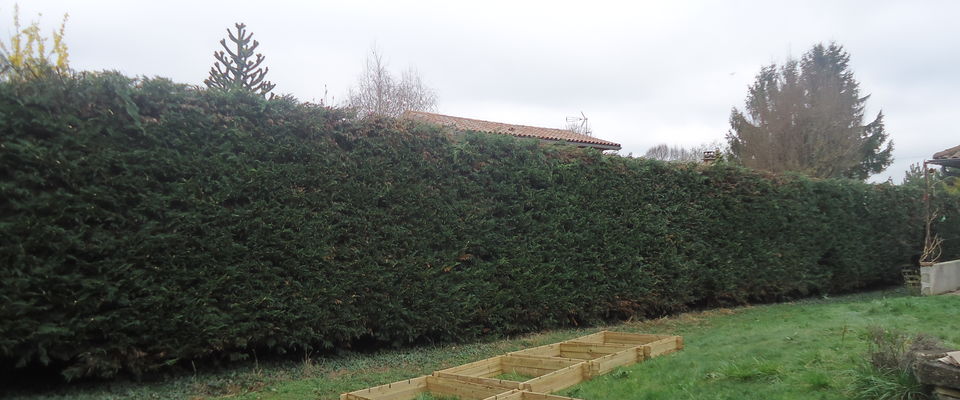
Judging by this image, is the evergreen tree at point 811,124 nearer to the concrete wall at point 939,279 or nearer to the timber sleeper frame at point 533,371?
the concrete wall at point 939,279

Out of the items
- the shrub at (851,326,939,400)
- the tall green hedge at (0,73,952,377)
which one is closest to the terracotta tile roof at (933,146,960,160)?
the tall green hedge at (0,73,952,377)

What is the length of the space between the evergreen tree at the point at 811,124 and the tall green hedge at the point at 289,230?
20.7 metres

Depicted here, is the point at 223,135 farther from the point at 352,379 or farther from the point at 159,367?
the point at 352,379

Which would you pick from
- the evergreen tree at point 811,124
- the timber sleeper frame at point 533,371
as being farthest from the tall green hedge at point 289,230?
the evergreen tree at point 811,124

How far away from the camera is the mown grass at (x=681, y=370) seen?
15.5 ft

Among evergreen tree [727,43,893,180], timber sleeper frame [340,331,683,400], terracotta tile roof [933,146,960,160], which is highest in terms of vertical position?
evergreen tree [727,43,893,180]

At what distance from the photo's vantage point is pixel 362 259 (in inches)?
271

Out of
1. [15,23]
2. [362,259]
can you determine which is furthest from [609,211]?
[15,23]

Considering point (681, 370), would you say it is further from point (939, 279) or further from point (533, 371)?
point (939, 279)

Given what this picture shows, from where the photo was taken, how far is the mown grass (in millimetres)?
4727

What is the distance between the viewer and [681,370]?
5.50 meters

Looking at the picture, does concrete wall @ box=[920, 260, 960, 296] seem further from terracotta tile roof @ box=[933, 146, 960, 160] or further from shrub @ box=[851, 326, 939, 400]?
shrub @ box=[851, 326, 939, 400]

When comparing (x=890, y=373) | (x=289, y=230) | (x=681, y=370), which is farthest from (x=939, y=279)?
(x=289, y=230)

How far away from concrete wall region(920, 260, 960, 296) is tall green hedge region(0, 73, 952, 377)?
5946mm
